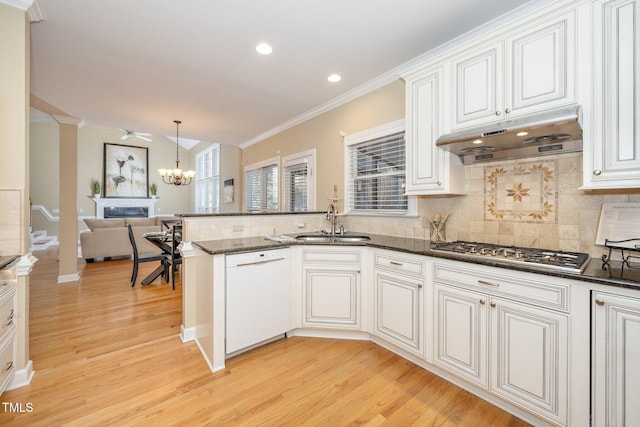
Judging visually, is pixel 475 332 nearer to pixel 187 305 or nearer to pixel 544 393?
pixel 544 393

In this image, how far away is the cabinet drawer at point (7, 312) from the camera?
1632 millimetres

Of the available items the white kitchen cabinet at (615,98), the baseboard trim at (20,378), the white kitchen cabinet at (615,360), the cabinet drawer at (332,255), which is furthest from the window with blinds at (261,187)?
the white kitchen cabinet at (615,360)

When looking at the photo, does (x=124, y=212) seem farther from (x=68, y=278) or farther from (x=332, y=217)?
(x=332, y=217)

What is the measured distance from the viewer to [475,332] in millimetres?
1753

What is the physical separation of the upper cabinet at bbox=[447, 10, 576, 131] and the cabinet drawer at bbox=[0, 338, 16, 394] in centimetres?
326

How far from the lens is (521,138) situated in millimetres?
1858

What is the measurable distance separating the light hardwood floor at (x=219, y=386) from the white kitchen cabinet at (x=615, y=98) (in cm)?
148

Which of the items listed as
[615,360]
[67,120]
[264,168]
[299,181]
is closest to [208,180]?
[264,168]

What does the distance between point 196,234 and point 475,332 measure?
90.2 inches

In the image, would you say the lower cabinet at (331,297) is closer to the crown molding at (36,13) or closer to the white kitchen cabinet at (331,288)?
the white kitchen cabinet at (331,288)

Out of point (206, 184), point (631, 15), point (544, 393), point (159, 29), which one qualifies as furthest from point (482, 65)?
point (206, 184)

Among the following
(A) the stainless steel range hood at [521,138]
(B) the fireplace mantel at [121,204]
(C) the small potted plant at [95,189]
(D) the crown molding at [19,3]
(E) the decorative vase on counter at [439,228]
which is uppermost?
(D) the crown molding at [19,3]

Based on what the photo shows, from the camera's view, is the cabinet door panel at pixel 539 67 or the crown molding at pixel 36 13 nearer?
the cabinet door panel at pixel 539 67

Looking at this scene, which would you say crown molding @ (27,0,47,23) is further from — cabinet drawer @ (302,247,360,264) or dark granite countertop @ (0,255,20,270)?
cabinet drawer @ (302,247,360,264)
